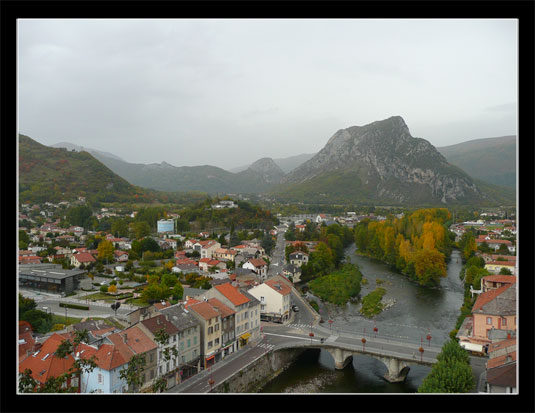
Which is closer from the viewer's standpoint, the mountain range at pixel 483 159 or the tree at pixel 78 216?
the tree at pixel 78 216

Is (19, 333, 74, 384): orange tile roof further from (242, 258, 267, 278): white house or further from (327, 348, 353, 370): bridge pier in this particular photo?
(242, 258, 267, 278): white house

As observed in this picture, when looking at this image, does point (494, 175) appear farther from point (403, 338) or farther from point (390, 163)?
point (403, 338)

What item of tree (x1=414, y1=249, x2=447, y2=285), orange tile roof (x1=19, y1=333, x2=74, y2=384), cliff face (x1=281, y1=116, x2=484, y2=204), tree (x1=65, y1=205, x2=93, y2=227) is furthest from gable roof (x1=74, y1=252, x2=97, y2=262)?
cliff face (x1=281, y1=116, x2=484, y2=204)

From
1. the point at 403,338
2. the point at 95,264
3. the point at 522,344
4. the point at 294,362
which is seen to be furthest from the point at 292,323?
the point at 95,264

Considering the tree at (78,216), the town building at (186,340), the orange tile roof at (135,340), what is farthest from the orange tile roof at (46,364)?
the tree at (78,216)

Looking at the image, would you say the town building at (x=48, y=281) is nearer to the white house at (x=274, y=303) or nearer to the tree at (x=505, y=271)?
the white house at (x=274, y=303)

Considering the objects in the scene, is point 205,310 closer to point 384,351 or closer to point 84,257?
point 384,351

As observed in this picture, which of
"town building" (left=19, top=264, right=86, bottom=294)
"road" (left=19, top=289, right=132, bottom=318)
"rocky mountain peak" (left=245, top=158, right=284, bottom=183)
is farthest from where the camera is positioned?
"rocky mountain peak" (left=245, top=158, right=284, bottom=183)
